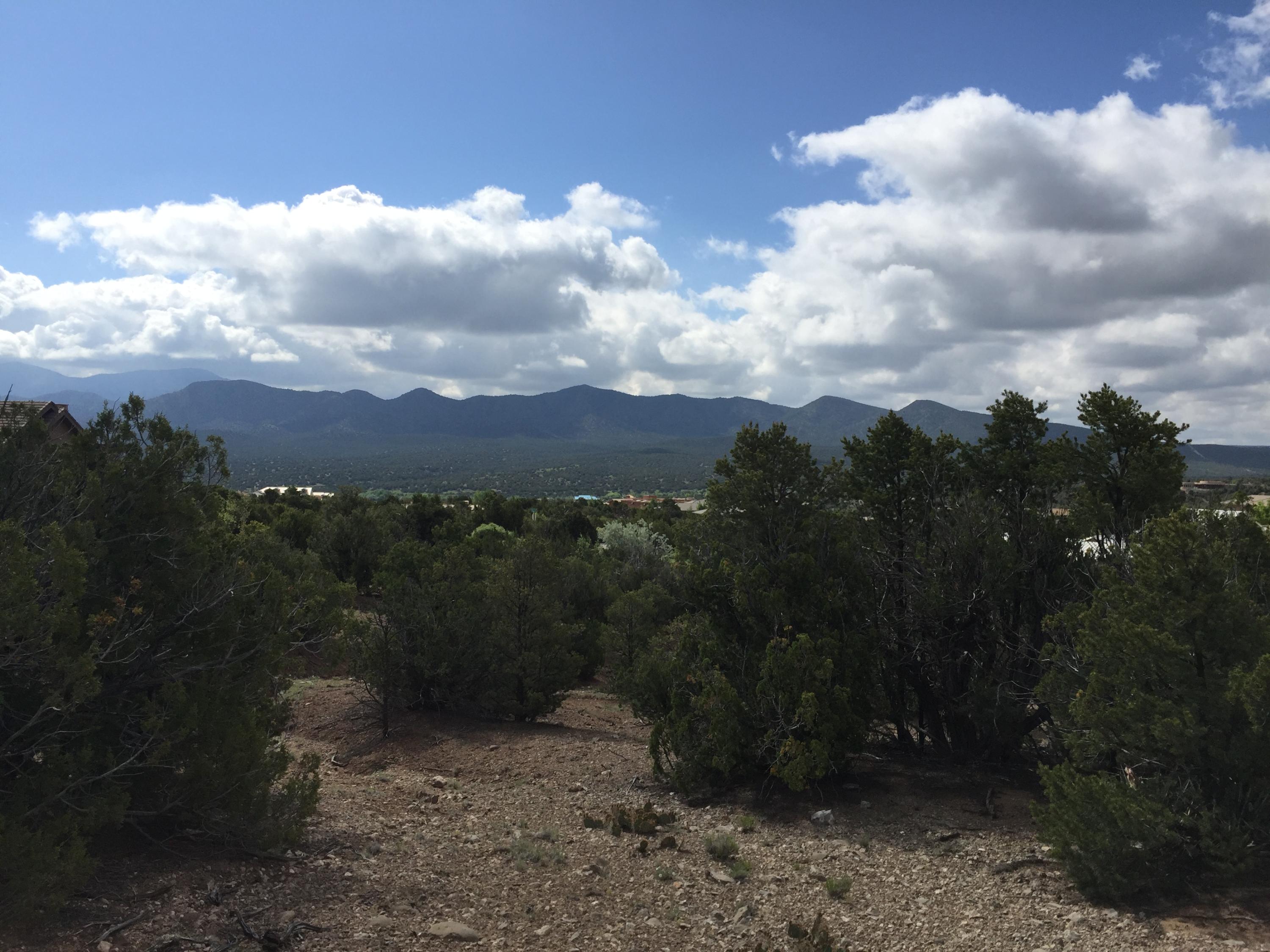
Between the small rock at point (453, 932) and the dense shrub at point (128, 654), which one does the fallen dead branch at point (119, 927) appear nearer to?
the dense shrub at point (128, 654)

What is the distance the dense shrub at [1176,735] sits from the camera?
7055 mm

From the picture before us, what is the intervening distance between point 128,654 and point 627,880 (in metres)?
5.30

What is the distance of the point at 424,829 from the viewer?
31.9ft

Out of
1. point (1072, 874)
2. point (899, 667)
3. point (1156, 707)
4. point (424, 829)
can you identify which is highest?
point (1156, 707)

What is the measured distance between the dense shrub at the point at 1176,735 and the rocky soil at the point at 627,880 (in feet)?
1.44

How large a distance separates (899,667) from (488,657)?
25.8ft

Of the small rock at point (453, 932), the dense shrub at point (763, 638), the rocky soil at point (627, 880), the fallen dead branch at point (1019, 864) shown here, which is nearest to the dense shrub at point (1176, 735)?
the rocky soil at point (627, 880)

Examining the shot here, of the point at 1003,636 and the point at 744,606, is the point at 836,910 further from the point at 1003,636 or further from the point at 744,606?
the point at 1003,636

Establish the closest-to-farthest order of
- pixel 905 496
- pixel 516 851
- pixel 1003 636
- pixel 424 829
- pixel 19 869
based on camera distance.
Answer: pixel 19 869, pixel 516 851, pixel 424 829, pixel 1003 636, pixel 905 496

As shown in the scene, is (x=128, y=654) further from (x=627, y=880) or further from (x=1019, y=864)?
(x=1019, y=864)

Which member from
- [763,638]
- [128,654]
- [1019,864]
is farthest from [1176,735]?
[128,654]

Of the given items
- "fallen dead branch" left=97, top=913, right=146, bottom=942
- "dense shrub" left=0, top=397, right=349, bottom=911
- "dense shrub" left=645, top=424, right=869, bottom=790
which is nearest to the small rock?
"dense shrub" left=0, top=397, right=349, bottom=911

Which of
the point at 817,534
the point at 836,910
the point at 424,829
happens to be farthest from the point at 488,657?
the point at 836,910

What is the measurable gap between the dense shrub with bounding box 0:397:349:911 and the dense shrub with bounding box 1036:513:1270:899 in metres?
7.52
